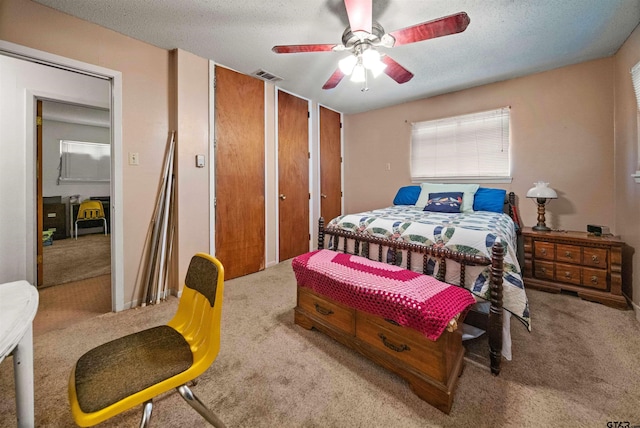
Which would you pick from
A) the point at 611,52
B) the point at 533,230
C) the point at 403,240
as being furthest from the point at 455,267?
the point at 611,52

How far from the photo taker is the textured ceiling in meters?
1.92

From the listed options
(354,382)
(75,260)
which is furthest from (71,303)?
(354,382)

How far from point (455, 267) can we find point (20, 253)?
4014 mm

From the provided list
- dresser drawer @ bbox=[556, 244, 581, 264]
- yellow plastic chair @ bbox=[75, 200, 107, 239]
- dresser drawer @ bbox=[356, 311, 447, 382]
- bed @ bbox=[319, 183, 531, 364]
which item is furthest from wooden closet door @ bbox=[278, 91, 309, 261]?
yellow plastic chair @ bbox=[75, 200, 107, 239]

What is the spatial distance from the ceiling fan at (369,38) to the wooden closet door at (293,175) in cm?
155

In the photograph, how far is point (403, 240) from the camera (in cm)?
190

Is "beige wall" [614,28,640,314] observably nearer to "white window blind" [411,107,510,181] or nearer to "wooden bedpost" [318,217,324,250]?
"white window blind" [411,107,510,181]

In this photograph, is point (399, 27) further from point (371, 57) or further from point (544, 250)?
point (544, 250)

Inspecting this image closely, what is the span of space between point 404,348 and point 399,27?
2.43 meters

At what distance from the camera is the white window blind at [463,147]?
3.30m

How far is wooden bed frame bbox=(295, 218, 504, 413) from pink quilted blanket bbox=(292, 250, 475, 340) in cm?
9

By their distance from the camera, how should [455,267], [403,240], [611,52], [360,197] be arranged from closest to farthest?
[455,267]
[403,240]
[611,52]
[360,197]

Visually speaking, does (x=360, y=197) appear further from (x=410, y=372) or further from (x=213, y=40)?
(x=410, y=372)

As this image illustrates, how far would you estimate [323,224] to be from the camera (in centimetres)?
242
